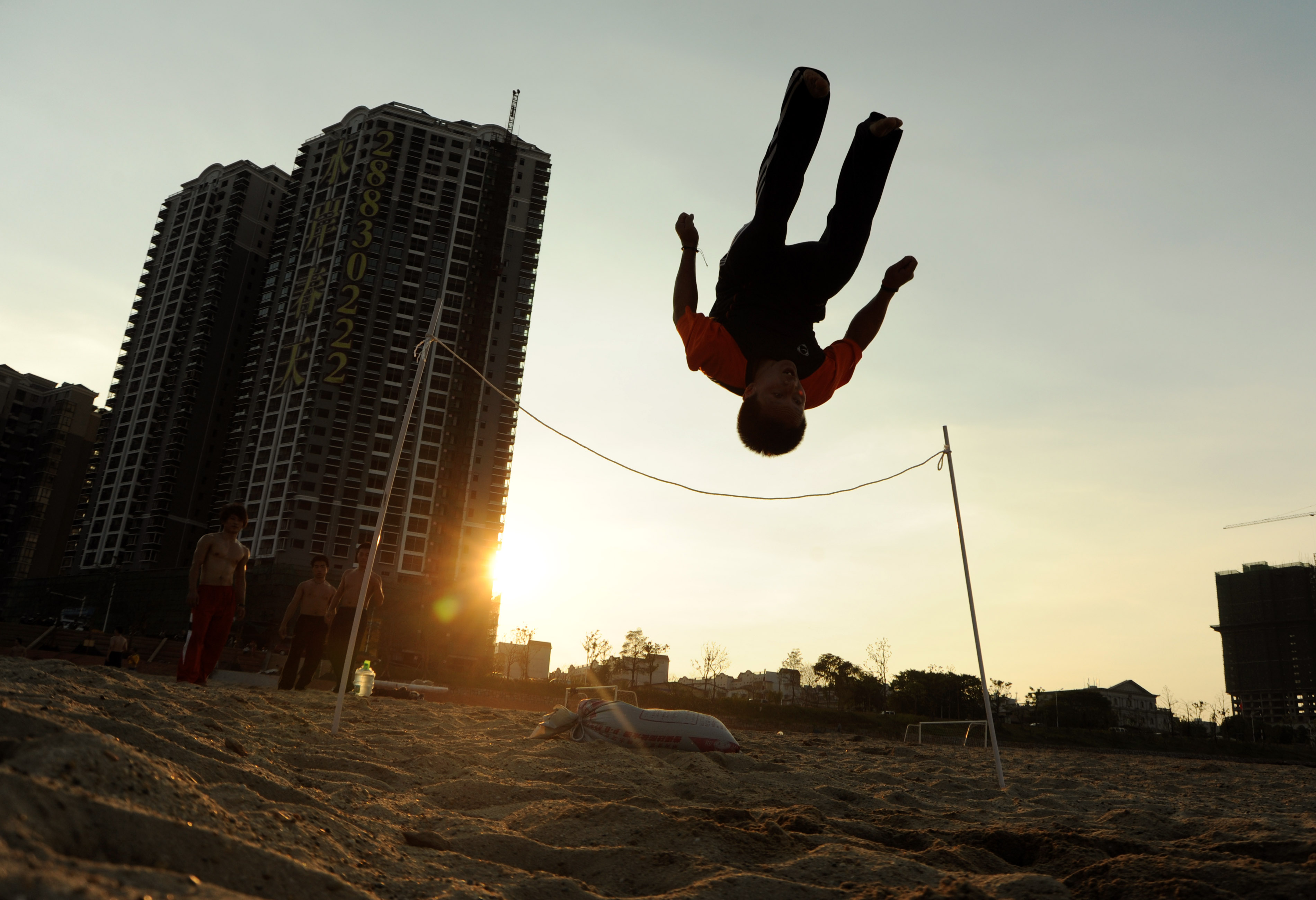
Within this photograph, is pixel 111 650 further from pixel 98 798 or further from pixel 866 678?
pixel 866 678

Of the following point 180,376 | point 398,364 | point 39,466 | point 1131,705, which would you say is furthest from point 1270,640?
point 39,466

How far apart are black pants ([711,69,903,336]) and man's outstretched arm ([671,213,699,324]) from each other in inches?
9.3

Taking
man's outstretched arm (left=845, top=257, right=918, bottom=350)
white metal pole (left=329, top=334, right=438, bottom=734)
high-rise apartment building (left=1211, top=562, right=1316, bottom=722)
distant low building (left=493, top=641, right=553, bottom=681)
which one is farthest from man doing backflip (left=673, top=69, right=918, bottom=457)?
high-rise apartment building (left=1211, top=562, right=1316, bottom=722)

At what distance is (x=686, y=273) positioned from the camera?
4.63m

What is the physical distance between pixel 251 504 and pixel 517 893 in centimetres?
7049

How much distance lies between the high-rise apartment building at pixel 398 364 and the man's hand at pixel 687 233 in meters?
54.8

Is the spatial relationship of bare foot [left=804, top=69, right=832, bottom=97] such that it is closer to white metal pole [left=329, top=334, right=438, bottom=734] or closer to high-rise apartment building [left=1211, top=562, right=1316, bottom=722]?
white metal pole [left=329, top=334, right=438, bottom=734]

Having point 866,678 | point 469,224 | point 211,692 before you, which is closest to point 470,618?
point 866,678

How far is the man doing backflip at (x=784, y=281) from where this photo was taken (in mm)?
4340

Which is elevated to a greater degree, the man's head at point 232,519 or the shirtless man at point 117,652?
the man's head at point 232,519

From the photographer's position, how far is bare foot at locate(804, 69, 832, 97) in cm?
422

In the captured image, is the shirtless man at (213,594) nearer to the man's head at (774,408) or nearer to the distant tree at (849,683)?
the man's head at (774,408)

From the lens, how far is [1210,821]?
374 centimetres

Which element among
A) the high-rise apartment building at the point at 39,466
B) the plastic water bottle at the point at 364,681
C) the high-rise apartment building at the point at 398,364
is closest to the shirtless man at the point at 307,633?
the plastic water bottle at the point at 364,681
